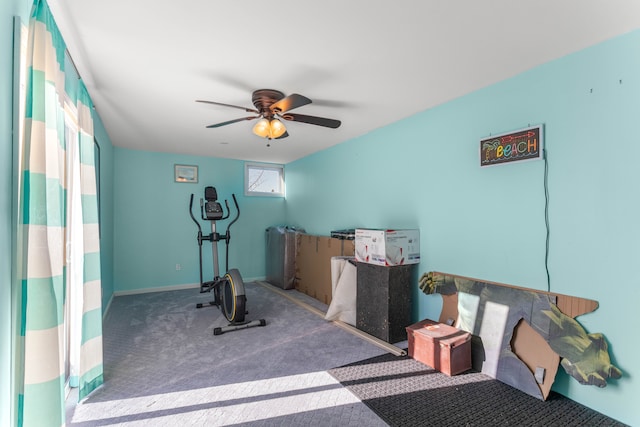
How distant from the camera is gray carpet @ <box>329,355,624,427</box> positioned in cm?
195

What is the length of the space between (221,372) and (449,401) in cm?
177

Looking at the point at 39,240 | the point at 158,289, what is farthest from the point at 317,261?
the point at 39,240

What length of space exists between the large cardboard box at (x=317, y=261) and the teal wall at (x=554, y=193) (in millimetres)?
1056

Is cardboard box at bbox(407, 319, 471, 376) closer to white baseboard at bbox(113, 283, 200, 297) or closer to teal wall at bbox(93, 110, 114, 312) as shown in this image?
teal wall at bbox(93, 110, 114, 312)

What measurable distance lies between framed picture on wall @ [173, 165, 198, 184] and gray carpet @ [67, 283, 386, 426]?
7.64ft

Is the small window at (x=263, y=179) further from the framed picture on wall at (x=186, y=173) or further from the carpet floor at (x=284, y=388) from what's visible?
the carpet floor at (x=284, y=388)

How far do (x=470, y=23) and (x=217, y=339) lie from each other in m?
3.42

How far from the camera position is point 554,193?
2.25m

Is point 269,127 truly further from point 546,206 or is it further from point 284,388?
point 546,206

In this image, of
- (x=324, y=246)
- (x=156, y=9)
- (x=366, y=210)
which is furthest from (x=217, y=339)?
(x=156, y=9)

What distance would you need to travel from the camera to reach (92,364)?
2.23 m

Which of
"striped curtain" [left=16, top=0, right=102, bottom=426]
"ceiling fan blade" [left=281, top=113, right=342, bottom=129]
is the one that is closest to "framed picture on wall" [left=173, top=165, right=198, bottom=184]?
"ceiling fan blade" [left=281, top=113, right=342, bottom=129]

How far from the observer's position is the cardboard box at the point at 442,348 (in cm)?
251

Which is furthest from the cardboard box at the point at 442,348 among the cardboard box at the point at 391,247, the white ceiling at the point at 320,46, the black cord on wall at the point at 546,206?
the white ceiling at the point at 320,46
